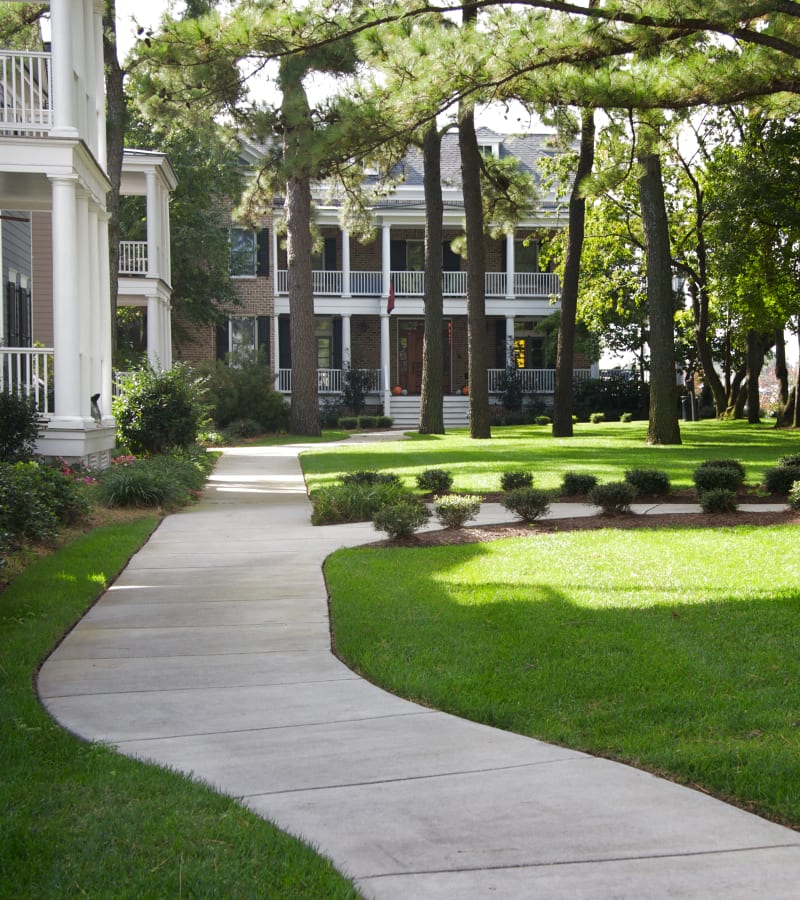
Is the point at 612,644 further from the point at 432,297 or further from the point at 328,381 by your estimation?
the point at 328,381

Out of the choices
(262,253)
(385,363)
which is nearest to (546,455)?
(385,363)

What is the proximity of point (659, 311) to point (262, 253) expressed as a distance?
65.5 ft

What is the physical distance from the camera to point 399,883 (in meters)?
3.25

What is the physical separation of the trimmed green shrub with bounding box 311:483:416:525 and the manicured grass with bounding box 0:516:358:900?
22.1 ft

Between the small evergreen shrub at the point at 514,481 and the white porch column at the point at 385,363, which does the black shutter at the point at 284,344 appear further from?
the small evergreen shrub at the point at 514,481

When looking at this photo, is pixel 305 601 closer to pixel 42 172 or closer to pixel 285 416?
pixel 42 172

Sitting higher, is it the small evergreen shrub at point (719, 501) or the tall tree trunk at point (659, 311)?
the tall tree trunk at point (659, 311)

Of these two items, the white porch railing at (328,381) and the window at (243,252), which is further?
the window at (243,252)

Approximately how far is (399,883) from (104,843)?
3.10 ft

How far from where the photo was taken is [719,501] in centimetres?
1114

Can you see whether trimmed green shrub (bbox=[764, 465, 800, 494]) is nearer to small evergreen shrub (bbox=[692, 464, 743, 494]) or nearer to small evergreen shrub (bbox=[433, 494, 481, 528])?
small evergreen shrub (bbox=[692, 464, 743, 494])

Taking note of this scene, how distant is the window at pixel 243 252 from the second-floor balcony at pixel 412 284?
1018mm

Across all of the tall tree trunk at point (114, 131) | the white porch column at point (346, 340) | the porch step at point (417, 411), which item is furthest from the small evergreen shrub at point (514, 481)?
the white porch column at point (346, 340)

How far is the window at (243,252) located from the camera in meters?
37.0
